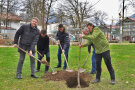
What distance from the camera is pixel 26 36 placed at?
5.36 meters

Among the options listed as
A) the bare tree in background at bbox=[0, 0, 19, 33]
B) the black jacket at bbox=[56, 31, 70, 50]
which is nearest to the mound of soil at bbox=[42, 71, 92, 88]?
the black jacket at bbox=[56, 31, 70, 50]

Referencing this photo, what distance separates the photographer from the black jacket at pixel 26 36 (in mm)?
5336

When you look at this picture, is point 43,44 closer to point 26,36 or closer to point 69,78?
point 26,36

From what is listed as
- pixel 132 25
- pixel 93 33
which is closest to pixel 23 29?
pixel 93 33

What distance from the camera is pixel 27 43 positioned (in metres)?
5.41

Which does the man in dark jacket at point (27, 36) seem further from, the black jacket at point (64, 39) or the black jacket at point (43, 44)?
the black jacket at point (64, 39)

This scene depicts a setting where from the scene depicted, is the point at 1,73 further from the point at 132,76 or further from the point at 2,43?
the point at 2,43

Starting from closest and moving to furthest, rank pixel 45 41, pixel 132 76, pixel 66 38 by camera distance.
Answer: pixel 132 76 < pixel 45 41 < pixel 66 38

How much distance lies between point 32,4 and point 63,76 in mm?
24978

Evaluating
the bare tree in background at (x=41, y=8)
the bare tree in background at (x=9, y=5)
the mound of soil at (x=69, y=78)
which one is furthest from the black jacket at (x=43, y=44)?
the bare tree in background at (x=9, y=5)

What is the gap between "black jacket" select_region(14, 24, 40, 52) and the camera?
5.34 m

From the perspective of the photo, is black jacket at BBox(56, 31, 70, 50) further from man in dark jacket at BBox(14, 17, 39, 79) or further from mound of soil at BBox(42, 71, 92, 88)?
man in dark jacket at BBox(14, 17, 39, 79)

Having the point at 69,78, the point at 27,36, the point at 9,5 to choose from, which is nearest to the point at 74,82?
the point at 69,78

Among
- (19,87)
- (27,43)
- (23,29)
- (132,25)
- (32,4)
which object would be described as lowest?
(19,87)
